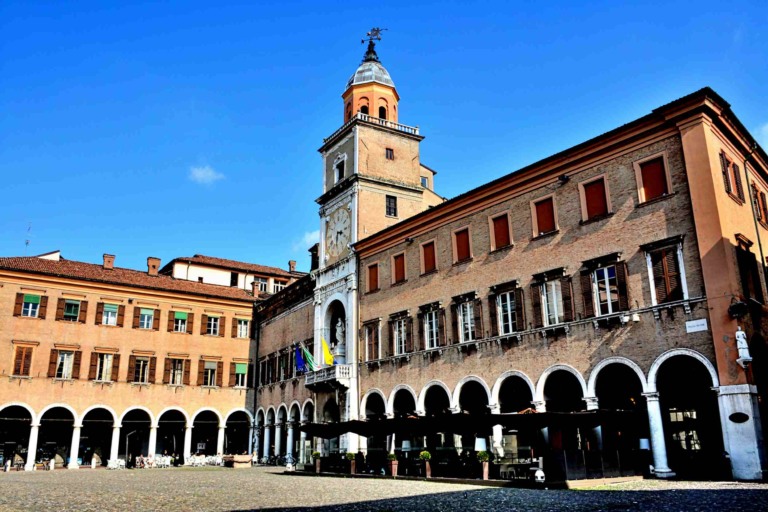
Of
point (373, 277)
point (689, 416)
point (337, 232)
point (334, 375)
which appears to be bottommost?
point (689, 416)

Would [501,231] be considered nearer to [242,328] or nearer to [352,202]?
[352,202]

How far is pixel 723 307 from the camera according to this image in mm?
19438

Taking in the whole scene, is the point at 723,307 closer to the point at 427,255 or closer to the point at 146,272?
the point at 427,255

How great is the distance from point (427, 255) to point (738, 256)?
533 inches

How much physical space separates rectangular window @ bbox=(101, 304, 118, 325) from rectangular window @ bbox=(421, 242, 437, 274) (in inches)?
937

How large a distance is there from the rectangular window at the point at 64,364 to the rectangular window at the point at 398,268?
22570 mm

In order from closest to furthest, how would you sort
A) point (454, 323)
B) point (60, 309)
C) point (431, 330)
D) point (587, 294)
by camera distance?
point (587, 294) → point (454, 323) → point (431, 330) → point (60, 309)

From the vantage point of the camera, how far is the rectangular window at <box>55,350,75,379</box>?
41.8 metres

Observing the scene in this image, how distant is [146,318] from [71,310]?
4.67 meters

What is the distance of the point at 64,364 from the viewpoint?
4206 cm

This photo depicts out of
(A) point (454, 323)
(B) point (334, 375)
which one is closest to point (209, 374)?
(B) point (334, 375)

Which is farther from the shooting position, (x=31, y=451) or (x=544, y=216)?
(x=31, y=451)

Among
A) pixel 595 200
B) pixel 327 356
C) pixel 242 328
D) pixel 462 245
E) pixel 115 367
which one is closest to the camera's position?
pixel 595 200

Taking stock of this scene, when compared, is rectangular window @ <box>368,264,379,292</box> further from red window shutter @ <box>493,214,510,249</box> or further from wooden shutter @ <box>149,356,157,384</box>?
wooden shutter @ <box>149,356,157,384</box>
